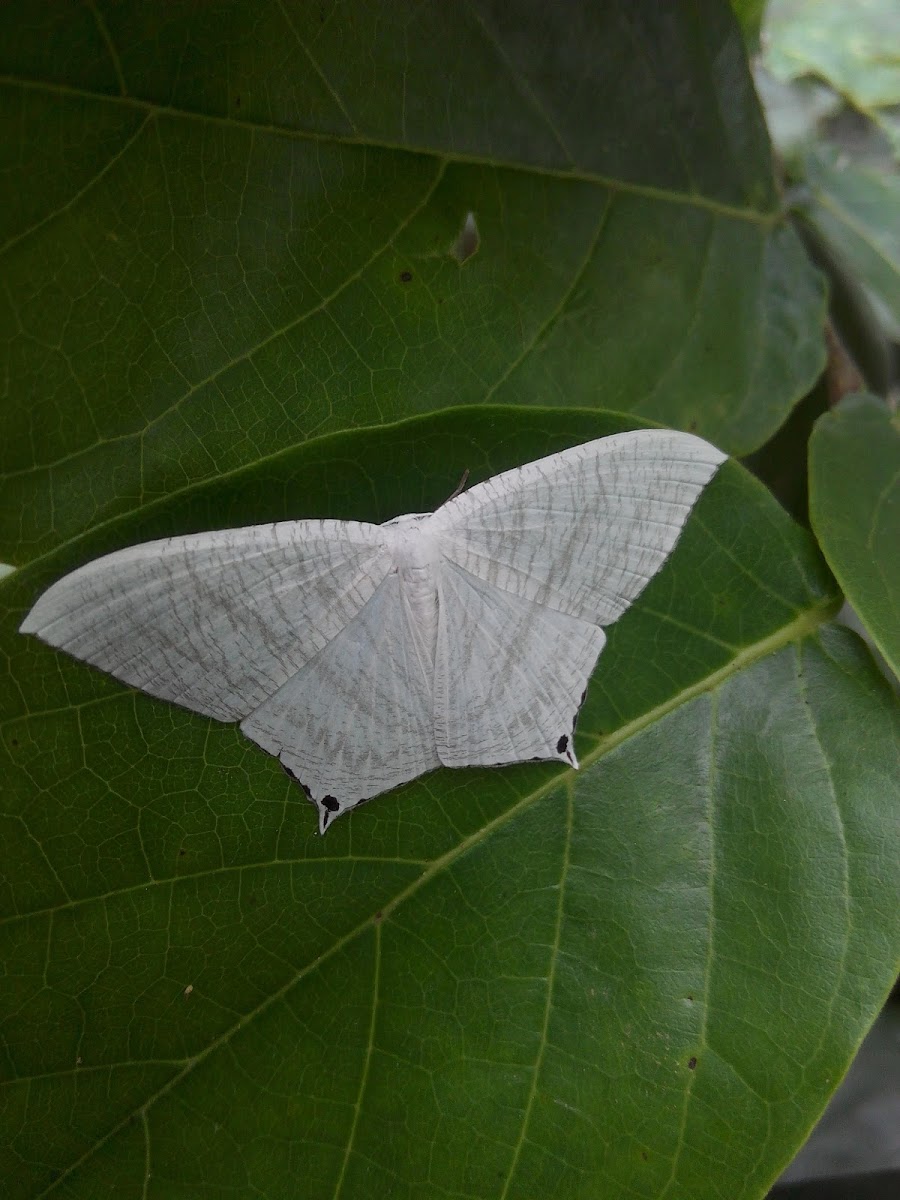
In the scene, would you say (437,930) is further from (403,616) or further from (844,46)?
(844,46)

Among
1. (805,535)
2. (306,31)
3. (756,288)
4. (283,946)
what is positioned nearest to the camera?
(306,31)

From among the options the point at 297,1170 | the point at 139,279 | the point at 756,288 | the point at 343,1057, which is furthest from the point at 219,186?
the point at 297,1170

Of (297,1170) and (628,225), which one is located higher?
(628,225)

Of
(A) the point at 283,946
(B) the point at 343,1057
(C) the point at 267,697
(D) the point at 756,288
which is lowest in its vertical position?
(B) the point at 343,1057

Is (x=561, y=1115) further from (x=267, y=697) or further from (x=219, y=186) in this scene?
(x=219, y=186)

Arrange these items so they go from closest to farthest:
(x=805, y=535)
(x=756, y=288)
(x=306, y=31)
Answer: (x=306, y=31)
(x=805, y=535)
(x=756, y=288)

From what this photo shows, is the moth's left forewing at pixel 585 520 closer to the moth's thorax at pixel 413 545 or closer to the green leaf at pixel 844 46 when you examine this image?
the moth's thorax at pixel 413 545

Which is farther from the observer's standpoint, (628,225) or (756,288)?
(756,288)

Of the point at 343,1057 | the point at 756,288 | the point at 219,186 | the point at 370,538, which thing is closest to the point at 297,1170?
the point at 343,1057
